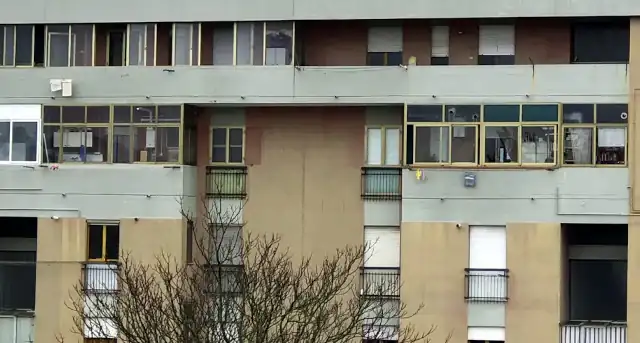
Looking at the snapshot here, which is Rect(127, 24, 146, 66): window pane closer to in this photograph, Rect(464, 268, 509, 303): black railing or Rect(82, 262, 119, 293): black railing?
Rect(82, 262, 119, 293): black railing

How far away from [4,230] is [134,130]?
4858 millimetres

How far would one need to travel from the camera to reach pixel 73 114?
2809 cm

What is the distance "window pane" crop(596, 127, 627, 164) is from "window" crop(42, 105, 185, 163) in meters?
9.72

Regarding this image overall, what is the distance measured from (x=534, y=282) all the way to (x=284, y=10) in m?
8.46

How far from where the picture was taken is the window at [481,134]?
2662cm

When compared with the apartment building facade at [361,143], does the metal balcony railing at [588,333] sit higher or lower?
lower

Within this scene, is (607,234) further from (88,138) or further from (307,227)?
(88,138)

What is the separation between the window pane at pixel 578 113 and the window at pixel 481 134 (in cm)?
26

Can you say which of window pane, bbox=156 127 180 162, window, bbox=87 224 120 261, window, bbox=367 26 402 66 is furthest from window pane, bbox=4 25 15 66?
window, bbox=367 26 402 66

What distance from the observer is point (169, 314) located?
20.7m

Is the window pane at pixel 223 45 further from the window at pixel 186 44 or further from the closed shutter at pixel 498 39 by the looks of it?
the closed shutter at pixel 498 39

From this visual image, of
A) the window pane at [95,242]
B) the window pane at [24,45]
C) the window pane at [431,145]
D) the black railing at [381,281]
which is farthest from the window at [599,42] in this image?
the window pane at [24,45]

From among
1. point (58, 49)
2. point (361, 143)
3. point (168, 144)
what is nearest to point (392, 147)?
point (361, 143)

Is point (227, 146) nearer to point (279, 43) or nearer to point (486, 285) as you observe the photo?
point (279, 43)
